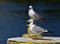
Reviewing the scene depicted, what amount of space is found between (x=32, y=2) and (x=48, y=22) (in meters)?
0.40

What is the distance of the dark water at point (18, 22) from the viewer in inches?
125

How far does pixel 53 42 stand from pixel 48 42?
1.8 inches

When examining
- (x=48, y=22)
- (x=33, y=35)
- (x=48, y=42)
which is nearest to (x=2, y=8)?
(x=48, y=22)

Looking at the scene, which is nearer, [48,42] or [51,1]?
[48,42]

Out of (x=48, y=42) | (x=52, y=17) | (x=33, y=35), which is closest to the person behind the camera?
(x=48, y=42)

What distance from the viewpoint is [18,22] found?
126 inches

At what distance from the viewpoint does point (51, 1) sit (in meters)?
3.21

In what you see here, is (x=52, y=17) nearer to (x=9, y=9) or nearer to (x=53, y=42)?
(x=9, y=9)

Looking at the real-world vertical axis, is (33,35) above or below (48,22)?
below

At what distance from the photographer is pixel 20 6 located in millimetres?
3242

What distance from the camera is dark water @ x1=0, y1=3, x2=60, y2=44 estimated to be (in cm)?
318

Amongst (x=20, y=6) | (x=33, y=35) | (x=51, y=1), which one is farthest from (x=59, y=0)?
(x=33, y=35)

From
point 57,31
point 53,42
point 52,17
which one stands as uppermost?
point 52,17

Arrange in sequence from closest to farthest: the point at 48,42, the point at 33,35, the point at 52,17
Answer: the point at 48,42 → the point at 33,35 → the point at 52,17
